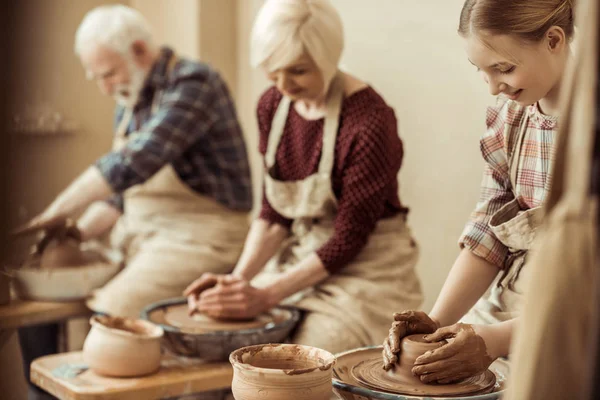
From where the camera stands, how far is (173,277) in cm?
308

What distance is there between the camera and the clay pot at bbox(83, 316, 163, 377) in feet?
7.22

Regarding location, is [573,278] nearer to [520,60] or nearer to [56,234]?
[520,60]

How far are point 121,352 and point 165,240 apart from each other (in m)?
1.12

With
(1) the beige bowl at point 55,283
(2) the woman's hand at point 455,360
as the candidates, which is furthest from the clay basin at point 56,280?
(2) the woman's hand at point 455,360

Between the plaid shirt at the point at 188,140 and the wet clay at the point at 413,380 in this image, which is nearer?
the wet clay at the point at 413,380

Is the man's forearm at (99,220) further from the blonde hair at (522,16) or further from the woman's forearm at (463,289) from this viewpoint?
the blonde hair at (522,16)

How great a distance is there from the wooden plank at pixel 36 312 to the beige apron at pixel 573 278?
2.47m

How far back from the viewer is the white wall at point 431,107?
2.61 metres

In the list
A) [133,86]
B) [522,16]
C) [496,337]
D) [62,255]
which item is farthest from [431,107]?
[62,255]

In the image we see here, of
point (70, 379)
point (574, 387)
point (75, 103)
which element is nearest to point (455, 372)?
point (574, 387)

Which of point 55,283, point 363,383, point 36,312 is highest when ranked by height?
point 363,383

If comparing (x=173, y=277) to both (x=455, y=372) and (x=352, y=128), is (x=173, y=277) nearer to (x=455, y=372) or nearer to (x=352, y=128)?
(x=352, y=128)

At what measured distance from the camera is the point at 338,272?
2578mm

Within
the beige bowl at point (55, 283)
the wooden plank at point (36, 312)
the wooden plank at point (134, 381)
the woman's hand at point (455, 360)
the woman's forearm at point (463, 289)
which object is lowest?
the wooden plank at point (36, 312)
